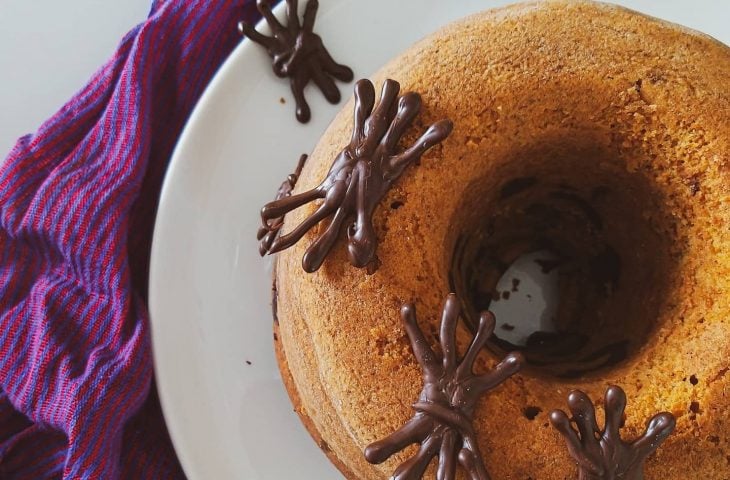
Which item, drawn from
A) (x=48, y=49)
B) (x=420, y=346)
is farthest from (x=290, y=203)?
(x=48, y=49)

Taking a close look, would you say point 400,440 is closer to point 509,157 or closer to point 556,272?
point 509,157

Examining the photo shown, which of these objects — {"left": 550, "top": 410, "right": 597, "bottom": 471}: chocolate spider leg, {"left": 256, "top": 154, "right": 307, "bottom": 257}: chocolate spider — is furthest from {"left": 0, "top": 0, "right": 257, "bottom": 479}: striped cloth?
{"left": 550, "top": 410, "right": 597, "bottom": 471}: chocolate spider leg

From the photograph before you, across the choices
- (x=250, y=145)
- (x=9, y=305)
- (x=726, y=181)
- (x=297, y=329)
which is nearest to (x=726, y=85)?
(x=726, y=181)

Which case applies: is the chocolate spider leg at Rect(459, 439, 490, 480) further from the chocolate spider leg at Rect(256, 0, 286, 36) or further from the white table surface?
the white table surface

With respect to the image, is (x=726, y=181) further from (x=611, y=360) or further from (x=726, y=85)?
(x=611, y=360)

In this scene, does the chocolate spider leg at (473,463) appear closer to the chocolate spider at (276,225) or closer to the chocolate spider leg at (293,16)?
the chocolate spider at (276,225)

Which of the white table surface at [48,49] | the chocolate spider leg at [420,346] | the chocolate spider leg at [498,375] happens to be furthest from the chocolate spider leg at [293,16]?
the chocolate spider leg at [498,375]
